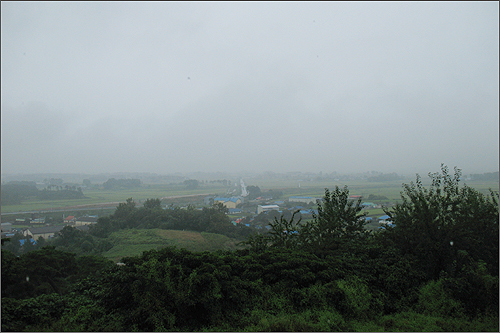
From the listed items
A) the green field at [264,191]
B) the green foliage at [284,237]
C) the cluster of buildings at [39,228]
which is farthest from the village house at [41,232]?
the green foliage at [284,237]

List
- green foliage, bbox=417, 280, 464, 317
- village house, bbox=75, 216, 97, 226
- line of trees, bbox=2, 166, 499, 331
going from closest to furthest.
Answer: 1. line of trees, bbox=2, 166, 499, 331
2. green foliage, bbox=417, 280, 464, 317
3. village house, bbox=75, 216, 97, 226

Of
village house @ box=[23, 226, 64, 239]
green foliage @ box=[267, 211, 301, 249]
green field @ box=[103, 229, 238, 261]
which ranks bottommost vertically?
green field @ box=[103, 229, 238, 261]

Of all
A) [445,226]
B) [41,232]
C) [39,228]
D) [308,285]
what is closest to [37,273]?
[308,285]

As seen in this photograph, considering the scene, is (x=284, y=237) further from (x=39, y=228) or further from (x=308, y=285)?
(x=39, y=228)

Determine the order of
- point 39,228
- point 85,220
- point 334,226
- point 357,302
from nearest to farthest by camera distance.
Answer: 1. point 357,302
2. point 334,226
3. point 39,228
4. point 85,220

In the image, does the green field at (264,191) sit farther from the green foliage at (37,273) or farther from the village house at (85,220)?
the green foliage at (37,273)

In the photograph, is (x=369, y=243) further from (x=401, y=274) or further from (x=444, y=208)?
(x=444, y=208)

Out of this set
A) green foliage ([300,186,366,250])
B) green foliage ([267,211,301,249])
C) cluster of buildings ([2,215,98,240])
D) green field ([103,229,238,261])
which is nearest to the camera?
green foliage ([300,186,366,250])

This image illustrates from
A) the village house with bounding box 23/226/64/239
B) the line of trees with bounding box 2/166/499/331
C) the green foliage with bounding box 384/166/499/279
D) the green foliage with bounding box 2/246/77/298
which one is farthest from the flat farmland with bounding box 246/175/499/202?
the village house with bounding box 23/226/64/239

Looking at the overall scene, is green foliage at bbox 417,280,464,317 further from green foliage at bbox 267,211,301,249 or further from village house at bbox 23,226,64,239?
village house at bbox 23,226,64,239

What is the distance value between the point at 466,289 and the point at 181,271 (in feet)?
18.7

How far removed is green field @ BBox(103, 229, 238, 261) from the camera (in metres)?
17.5

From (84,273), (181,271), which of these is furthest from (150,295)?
(84,273)

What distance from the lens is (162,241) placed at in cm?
1872
